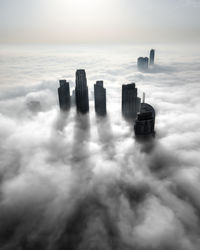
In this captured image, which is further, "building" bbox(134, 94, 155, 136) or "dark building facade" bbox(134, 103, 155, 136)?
"dark building facade" bbox(134, 103, 155, 136)

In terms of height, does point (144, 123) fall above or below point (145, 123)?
above

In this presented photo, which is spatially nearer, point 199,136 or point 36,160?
point 36,160

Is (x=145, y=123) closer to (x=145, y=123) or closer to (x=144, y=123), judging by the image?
(x=145, y=123)

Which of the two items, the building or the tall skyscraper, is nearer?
the building

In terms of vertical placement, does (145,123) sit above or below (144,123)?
below

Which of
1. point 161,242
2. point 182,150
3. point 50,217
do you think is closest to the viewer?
point 161,242

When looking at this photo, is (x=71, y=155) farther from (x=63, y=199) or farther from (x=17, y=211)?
(x=17, y=211)

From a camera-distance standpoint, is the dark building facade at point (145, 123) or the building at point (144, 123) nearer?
the building at point (144, 123)

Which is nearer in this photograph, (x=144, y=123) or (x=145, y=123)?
(x=144, y=123)

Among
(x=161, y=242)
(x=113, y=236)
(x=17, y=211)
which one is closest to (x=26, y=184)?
(x=17, y=211)

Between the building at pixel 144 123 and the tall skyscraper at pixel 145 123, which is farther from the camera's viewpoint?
the tall skyscraper at pixel 145 123

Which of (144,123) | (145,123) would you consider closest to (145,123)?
(145,123)
